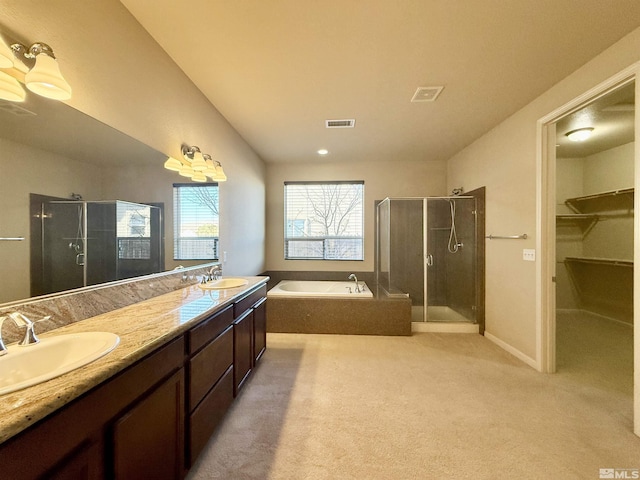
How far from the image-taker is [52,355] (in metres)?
0.93

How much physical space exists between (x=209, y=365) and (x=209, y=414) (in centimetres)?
28

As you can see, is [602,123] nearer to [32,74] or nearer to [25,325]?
[32,74]

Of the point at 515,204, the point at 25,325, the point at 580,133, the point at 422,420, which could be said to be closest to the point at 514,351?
the point at 515,204

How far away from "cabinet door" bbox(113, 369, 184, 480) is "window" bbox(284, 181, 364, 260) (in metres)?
3.33

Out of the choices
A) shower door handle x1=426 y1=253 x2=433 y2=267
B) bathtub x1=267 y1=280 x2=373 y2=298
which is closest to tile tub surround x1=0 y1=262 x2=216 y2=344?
bathtub x1=267 y1=280 x2=373 y2=298

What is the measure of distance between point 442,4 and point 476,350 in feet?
10.1

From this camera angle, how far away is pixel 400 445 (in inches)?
59.6

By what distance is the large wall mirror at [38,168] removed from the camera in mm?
1012

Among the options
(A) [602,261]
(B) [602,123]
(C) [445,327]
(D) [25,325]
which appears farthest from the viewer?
(A) [602,261]

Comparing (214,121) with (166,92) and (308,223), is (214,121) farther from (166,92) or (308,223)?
(308,223)

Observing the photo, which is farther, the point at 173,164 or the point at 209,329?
the point at 173,164

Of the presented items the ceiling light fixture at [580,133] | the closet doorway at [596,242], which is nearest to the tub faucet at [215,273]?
the closet doorway at [596,242]

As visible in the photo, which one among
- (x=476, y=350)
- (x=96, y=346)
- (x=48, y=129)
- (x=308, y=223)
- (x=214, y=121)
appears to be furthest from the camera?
(x=308, y=223)

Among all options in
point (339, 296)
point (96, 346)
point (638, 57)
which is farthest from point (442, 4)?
point (339, 296)
